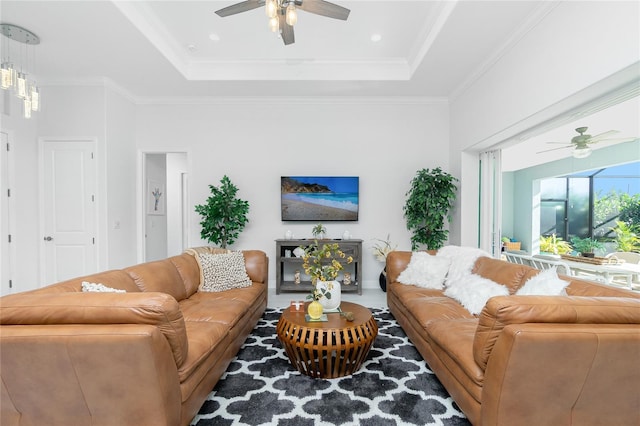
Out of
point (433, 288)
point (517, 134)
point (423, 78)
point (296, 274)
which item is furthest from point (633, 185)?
point (296, 274)

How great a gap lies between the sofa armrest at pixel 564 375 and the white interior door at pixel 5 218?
546 centimetres

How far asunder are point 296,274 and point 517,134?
3.44 m

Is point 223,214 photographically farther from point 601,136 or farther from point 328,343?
point 601,136

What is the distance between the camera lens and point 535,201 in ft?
12.6

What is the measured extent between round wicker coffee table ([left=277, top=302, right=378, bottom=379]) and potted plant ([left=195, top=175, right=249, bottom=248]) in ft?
Result: 8.43

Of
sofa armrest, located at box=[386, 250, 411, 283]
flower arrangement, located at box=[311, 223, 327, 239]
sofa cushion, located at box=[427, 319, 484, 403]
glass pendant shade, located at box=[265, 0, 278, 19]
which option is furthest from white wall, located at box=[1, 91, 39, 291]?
sofa cushion, located at box=[427, 319, 484, 403]

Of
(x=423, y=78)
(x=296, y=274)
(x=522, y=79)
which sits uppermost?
(x=423, y=78)

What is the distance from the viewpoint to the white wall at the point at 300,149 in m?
4.96

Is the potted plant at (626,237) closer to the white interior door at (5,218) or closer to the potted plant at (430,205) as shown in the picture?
the potted plant at (430,205)

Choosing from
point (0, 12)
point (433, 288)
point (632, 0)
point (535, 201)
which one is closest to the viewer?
point (632, 0)

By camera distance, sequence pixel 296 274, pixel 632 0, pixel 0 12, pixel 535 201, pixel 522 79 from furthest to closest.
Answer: pixel 296 274 < pixel 535 201 < pixel 522 79 < pixel 0 12 < pixel 632 0

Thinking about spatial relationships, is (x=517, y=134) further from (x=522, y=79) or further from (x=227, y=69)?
(x=227, y=69)

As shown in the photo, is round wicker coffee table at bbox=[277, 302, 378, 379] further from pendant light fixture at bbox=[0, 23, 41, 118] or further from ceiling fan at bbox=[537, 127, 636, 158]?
pendant light fixture at bbox=[0, 23, 41, 118]

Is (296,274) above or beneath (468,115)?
beneath
